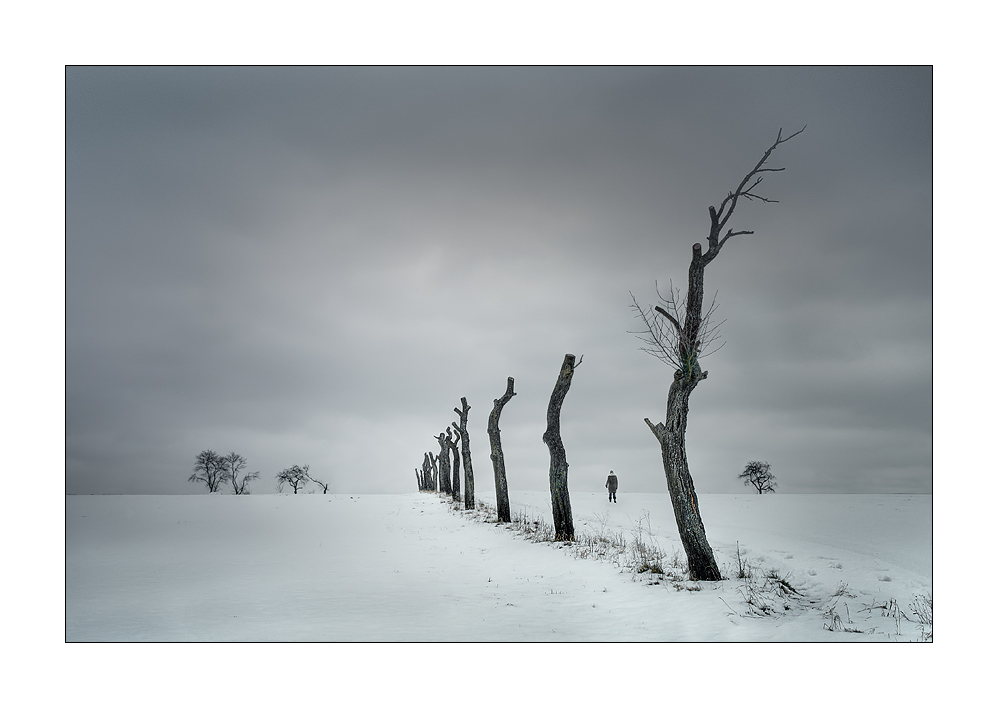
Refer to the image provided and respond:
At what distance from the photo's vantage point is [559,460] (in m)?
14.5

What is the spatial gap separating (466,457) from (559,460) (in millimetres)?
13836

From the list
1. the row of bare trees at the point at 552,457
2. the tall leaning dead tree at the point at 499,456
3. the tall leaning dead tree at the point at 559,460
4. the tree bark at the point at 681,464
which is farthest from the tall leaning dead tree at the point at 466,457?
the tree bark at the point at 681,464

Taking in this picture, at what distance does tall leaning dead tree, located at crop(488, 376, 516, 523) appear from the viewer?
1877 centimetres

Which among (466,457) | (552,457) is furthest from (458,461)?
(552,457)

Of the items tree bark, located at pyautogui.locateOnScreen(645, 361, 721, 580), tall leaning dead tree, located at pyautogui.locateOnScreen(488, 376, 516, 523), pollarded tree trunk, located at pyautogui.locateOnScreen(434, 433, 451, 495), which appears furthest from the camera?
pollarded tree trunk, located at pyautogui.locateOnScreen(434, 433, 451, 495)

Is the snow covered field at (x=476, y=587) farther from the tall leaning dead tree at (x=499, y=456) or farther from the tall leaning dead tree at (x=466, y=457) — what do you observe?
the tall leaning dead tree at (x=466, y=457)

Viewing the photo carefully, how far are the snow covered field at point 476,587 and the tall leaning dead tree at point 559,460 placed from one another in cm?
99

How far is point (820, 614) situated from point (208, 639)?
726cm

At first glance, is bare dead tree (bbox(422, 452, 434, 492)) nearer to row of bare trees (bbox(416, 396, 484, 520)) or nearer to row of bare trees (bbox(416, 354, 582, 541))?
row of bare trees (bbox(416, 396, 484, 520))

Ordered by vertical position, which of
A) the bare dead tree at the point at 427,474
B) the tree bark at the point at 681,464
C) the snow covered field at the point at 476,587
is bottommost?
the bare dead tree at the point at 427,474

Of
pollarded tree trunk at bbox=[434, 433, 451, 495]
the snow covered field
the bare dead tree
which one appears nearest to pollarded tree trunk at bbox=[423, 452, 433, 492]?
the bare dead tree

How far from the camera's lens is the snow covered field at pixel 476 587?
6.71 m

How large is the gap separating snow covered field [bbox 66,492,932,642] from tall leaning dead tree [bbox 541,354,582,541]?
987mm

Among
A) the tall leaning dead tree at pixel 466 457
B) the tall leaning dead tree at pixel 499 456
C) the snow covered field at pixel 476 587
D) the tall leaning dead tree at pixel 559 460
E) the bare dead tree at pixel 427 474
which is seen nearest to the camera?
the snow covered field at pixel 476 587
